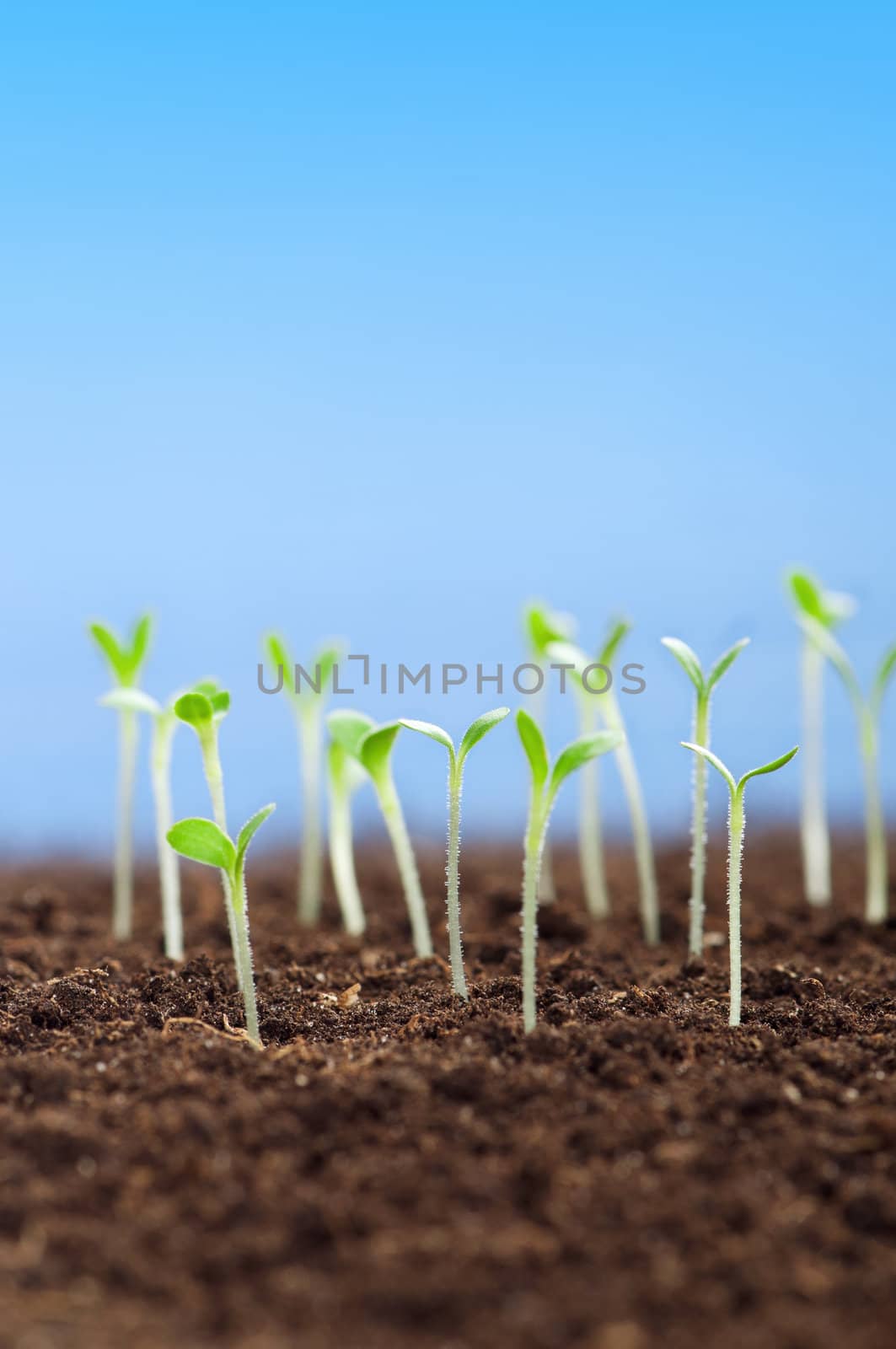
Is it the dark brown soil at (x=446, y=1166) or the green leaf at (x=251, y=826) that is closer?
the dark brown soil at (x=446, y=1166)

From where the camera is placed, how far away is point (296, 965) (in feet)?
6.70

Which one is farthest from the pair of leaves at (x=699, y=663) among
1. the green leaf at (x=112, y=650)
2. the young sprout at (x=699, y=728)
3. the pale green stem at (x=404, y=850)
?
the green leaf at (x=112, y=650)

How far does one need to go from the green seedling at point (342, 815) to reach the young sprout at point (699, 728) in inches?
29.1

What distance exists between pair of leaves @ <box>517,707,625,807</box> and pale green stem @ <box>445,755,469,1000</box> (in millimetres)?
168

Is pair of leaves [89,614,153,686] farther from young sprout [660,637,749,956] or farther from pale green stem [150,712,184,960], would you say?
young sprout [660,637,749,956]

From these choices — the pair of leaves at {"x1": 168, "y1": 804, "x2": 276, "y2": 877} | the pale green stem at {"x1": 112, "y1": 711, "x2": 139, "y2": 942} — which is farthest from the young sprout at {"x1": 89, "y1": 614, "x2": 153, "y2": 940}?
the pair of leaves at {"x1": 168, "y1": 804, "x2": 276, "y2": 877}

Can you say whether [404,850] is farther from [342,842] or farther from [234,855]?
[234,855]

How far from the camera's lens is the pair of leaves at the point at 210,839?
1.56 m

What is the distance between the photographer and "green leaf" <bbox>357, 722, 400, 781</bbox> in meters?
1.86

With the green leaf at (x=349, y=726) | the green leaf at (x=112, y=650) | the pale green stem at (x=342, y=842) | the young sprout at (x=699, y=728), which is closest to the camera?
Result: the young sprout at (x=699, y=728)

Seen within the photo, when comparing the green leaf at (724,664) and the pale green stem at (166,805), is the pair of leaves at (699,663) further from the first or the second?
the pale green stem at (166,805)

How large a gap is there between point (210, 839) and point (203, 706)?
8.4 inches


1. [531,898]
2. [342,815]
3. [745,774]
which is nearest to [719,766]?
[745,774]

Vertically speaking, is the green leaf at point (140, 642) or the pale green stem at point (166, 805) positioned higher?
the green leaf at point (140, 642)
